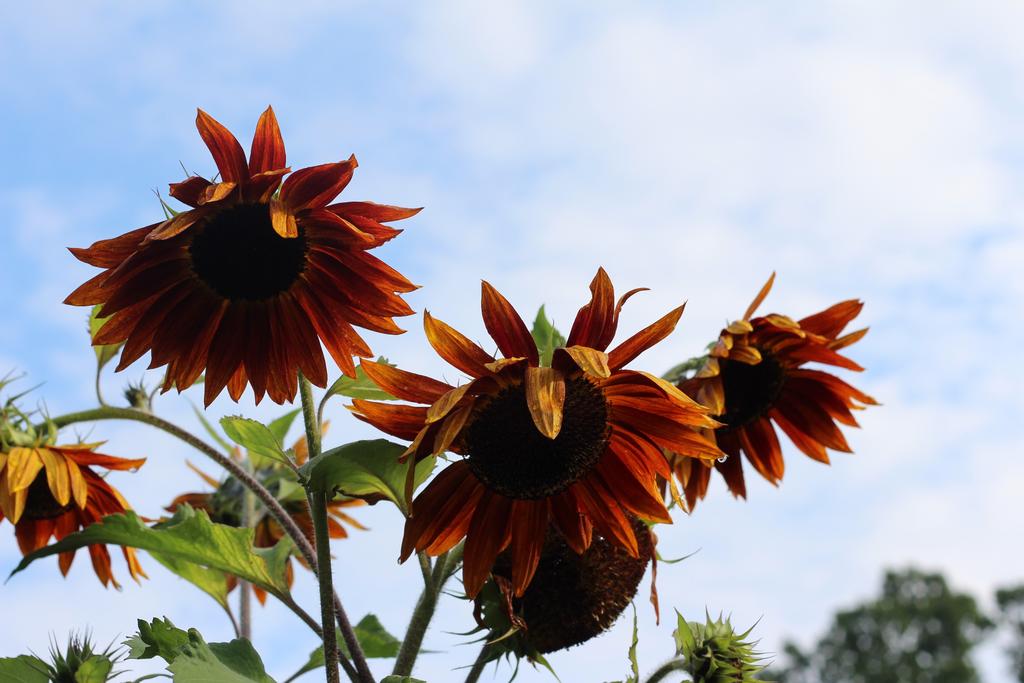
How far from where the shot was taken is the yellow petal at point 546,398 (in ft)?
4.70

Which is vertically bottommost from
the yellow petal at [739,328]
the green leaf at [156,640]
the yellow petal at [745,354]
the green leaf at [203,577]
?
the green leaf at [156,640]

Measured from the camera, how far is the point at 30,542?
222 centimetres

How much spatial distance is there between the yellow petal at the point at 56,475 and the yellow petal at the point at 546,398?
3.41 ft

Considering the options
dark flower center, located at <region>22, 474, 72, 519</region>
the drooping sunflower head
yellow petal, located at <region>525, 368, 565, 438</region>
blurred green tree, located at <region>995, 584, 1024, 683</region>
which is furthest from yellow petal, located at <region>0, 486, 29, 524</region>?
blurred green tree, located at <region>995, 584, 1024, 683</region>

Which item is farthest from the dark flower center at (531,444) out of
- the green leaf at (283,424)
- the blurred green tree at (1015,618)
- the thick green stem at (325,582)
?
the blurred green tree at (1015,618)

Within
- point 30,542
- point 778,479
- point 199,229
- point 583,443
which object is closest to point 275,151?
point 199,229

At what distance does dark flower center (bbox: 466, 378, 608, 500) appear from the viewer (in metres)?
1.61

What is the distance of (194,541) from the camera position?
1.72 m

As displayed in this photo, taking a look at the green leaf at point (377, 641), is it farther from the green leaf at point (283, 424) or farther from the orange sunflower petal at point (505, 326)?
the orange sunflower petal at point (505, 326)

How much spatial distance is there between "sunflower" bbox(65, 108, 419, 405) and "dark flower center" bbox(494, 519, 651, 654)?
17.9 inches

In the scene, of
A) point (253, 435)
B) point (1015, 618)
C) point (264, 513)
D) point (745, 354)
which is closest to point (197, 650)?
point (253, 435)

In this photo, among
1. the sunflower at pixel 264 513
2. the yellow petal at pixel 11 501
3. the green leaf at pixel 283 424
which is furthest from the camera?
the sunflower at pixel 264 513

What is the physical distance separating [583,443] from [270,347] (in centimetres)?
59

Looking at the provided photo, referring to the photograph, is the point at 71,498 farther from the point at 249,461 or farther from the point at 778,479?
the point at 778,479
